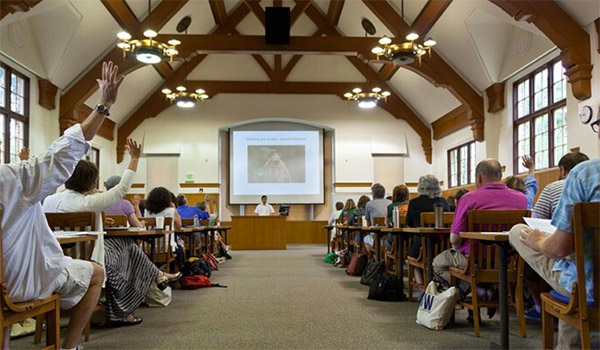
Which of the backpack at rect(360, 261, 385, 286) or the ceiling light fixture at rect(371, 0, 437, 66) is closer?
the backpack at rect(360, 261, 385, 286)

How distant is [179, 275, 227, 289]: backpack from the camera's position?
17.3ft

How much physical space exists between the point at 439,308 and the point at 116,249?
212 centimetres

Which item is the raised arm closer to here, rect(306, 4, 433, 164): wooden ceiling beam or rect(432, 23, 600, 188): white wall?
rect(432, 23, 600, 188): white wall

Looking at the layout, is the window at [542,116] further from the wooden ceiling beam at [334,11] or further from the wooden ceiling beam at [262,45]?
the wooden ceiling beam at [334,11]

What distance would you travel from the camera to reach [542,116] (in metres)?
8.82

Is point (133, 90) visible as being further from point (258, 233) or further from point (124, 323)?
point (124, 323)

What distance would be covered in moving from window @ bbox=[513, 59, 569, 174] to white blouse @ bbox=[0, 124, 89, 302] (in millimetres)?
7747

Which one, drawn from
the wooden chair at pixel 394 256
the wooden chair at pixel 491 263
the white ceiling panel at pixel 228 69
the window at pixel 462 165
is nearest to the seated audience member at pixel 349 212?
the wooden chair at pixel 394 256

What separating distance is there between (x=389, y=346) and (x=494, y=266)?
80cm

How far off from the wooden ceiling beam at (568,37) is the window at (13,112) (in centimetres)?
809

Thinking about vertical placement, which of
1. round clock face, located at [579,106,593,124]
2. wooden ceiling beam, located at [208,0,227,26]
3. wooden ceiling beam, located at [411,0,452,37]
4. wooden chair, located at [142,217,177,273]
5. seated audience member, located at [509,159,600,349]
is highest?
wooden ceiling beam, located at [208,0,227,26]

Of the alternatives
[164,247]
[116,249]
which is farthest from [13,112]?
[116,249]

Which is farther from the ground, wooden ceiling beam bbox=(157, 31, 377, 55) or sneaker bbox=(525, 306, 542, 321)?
wooden ceiling beam bbox=(157, 31, 377, 55)

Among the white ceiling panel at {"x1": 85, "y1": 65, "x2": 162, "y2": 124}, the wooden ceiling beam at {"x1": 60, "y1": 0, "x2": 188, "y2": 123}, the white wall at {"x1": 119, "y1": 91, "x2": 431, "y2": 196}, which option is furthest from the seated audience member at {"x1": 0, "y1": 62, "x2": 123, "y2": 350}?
the white wall at {"x1": 119, "y1": 91, "x2": 431, "y2": 196}
